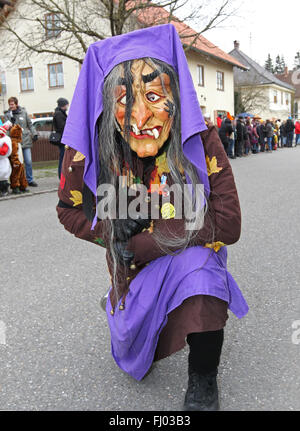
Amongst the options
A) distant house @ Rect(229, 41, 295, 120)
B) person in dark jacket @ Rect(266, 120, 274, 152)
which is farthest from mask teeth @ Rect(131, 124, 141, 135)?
distant house @ Rect(229, 41, 295, 120)

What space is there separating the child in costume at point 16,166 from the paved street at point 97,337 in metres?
3.61

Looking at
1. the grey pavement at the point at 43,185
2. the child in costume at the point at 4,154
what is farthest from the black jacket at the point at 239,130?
the child in costume at the point at 4,154

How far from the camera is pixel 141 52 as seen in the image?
178 cm

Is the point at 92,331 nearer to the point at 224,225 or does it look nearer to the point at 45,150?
the point at 224,225

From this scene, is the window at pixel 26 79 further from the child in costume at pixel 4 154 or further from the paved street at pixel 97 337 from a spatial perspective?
the paved street at pixel 97 337

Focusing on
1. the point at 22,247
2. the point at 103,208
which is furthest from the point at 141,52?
the point at 22,247

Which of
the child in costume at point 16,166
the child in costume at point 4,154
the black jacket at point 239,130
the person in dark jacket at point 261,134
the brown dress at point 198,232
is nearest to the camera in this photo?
the brown dress at point 198,232

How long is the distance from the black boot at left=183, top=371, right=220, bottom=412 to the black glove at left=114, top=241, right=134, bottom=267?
553 mm

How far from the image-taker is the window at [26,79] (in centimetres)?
2593

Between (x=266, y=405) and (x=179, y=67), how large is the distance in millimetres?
1472

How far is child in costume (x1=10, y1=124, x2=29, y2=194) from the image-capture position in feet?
26.7

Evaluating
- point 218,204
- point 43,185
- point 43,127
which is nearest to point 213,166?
point 218,204

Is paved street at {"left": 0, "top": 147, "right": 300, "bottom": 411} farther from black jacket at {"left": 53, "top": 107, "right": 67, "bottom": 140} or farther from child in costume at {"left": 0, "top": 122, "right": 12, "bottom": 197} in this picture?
black jacket at {"left": 53, "top": 107, "right": 67, "bottom": 140}
